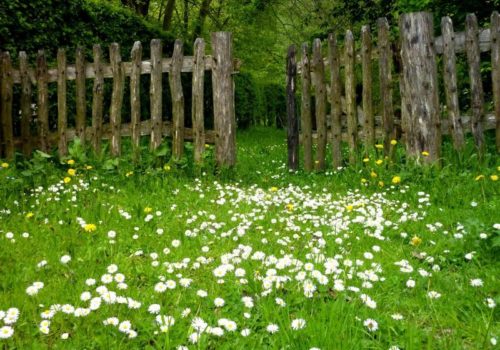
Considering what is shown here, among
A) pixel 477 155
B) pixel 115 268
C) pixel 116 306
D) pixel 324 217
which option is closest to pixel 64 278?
pixel 115 268

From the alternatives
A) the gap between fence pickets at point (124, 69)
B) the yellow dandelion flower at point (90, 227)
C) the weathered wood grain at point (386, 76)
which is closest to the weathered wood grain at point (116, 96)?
the gap between fence pickets at point (124, 69)

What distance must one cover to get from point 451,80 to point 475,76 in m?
0.33

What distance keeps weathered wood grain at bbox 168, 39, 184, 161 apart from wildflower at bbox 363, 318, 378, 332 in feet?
18.5

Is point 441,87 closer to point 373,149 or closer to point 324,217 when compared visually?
point 373,149

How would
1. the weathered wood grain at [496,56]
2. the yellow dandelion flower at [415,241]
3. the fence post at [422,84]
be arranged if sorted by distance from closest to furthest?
the yellow dandelion flower at [415,241] → the weathered wood grain at [496,56] → the fence post at [422,84]

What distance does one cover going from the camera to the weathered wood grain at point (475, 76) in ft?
22.4

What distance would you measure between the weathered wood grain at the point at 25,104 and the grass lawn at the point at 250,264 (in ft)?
6.14

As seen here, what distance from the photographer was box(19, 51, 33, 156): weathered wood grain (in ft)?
25.8

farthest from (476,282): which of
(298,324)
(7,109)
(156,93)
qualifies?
(7,109)

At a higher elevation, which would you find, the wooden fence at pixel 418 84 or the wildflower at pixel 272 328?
the wooden fence at pixel 418 84

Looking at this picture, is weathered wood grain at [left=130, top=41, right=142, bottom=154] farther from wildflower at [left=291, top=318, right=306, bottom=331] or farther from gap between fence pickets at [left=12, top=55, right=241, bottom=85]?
wildflower at [left=291, top=318, right=306, bottom=331]

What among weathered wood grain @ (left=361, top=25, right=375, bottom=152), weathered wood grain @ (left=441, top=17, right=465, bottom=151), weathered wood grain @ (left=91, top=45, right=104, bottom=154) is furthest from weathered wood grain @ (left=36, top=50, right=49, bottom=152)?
weathered wood grain @ (left=441, top=17, right=465, bottom=151)

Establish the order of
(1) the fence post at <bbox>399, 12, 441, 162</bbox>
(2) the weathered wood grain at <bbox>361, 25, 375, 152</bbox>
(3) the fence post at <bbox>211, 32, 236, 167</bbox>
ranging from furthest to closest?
1. (3) the fence post at <bbox>211, 32, 236, 167</bbox>
2. (2) the weathered wood grain at <bbox>361, 25, 375, 152</bbox>
3. (1) the fence post at <bbox>399, 12, 441, 162</bbox>

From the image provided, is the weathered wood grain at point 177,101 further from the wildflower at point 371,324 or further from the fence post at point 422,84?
the wildflower at point 371,324
